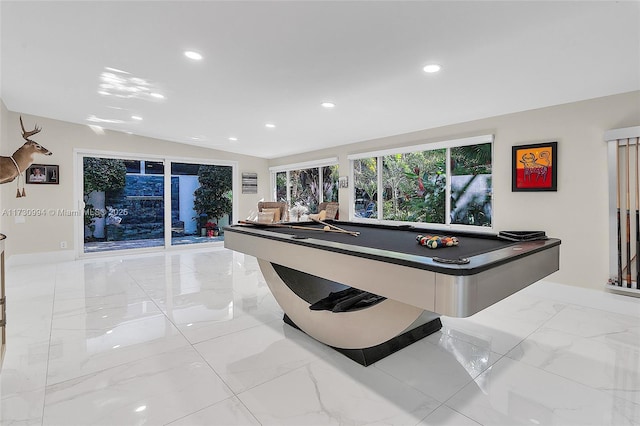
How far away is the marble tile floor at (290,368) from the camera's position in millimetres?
1708

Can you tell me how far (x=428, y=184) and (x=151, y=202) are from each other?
19.2 ft

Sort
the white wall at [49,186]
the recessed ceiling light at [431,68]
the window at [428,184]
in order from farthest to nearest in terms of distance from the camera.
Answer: the white wall at [49,186], the window at [428,184], the recessed ceiling light at [431,68]

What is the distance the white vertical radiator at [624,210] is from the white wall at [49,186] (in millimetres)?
7585

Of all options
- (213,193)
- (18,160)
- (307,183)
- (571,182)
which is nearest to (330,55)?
(571,182)

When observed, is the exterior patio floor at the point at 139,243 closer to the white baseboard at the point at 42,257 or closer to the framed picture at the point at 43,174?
the white baseboard at the point at 42,257

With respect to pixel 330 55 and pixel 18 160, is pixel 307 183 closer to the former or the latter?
pixel 330 55

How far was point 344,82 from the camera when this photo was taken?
3375mm

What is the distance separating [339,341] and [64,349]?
210 centimetres

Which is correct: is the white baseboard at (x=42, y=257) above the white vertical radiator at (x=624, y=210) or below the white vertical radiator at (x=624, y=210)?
below

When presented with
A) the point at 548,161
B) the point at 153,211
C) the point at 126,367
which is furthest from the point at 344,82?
the point at 153,211

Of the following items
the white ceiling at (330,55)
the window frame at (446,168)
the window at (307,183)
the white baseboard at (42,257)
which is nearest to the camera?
the white ceiling at (330,55)

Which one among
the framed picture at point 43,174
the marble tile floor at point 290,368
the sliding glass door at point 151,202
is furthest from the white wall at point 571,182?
the framed picture at point 43,174

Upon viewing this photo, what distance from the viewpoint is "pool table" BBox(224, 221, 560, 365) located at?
135 centimetres

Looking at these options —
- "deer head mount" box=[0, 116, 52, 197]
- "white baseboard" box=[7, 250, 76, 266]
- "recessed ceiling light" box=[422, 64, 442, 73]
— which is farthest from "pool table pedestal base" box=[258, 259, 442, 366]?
"white baseboard" box=[7, 250, 76, 266]
